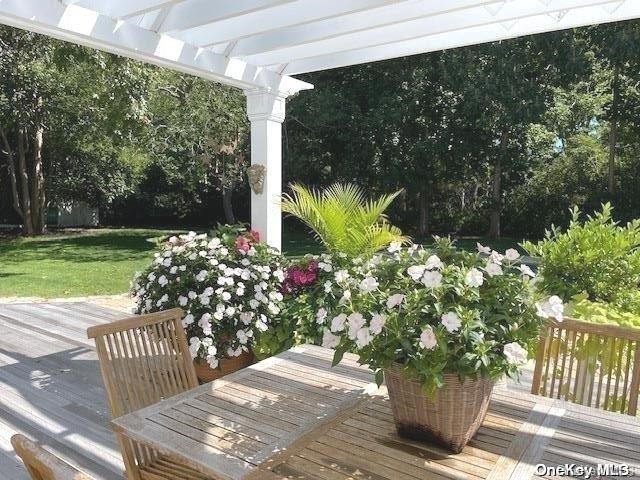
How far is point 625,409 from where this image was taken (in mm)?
1808

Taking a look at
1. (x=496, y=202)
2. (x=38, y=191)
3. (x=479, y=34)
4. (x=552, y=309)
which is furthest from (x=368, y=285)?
(x=38, y=191)

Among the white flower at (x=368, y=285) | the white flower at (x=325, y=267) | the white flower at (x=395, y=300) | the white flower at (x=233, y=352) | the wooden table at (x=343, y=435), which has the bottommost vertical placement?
the white flower at (x=233, y=352)

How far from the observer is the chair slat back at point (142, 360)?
1.61 metres

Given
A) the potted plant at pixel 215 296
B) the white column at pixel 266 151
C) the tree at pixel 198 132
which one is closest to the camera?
the potted plant at pixel 215 296

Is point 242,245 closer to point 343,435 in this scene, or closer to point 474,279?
point 343,435

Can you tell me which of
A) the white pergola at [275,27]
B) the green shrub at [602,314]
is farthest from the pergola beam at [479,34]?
the green shrub at [602,314]

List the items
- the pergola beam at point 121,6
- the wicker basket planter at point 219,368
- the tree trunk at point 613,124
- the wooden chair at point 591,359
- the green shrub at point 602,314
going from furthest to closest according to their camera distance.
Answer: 1. the tree trunk at point 613,124
2. the wicker basket planter at point 219,368
3. the green shrub at point 602,314
4. the pergola beam at point 121,6
5. the wooden chair at point 591,359

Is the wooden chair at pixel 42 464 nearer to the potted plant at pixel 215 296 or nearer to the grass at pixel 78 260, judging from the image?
the potted plant at pixel 215 296

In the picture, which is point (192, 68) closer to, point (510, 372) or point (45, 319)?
point (510, 372)

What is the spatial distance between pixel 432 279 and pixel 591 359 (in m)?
0.97

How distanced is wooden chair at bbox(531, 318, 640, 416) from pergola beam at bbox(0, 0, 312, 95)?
2625 mm

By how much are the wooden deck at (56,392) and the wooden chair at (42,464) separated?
1.58m

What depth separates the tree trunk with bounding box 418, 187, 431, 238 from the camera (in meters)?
13.7

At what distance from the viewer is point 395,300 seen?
48.9 inches
